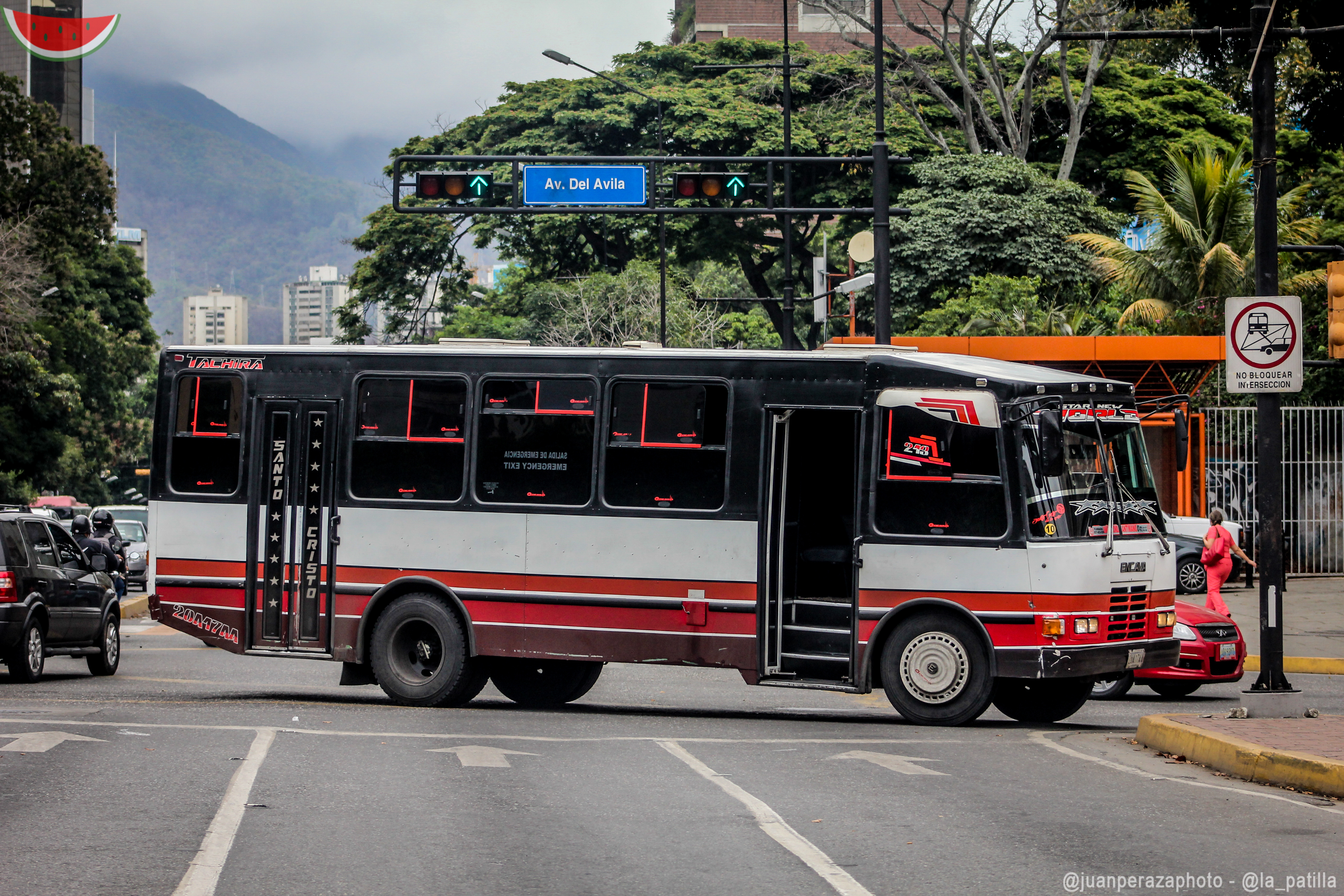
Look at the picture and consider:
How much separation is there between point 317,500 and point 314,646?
52.4 inches

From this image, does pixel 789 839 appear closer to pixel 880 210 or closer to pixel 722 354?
pixel 722 354

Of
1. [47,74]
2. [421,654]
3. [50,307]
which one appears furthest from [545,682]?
[47,74]

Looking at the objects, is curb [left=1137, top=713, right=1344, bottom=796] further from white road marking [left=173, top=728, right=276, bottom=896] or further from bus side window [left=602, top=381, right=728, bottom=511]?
white road marking [left=173, top=728, right=276, bottom=896]

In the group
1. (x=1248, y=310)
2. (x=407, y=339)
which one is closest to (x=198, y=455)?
(x=1248, y=310)

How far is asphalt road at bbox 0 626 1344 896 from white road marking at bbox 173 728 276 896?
2 cm

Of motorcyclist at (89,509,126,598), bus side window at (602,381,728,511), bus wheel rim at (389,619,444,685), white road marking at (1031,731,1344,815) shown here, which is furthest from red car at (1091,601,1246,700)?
motorcyclist at (89,509,126,598)

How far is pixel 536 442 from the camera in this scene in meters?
14.0

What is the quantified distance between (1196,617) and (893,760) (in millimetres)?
6024

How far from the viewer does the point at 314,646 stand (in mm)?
14367

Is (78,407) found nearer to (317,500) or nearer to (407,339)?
(407,339)

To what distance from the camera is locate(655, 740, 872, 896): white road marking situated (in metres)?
6.77

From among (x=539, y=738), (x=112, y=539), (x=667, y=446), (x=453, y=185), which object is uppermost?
(x=453, y=185)

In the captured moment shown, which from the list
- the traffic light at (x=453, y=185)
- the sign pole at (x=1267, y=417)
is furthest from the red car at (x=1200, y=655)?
the traffic light at (x=453, y=185)

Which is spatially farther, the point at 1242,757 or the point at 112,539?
the point at 112,539
